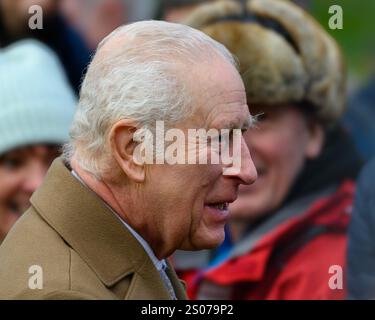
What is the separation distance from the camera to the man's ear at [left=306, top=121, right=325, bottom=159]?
431 centimetres

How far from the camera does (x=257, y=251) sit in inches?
166

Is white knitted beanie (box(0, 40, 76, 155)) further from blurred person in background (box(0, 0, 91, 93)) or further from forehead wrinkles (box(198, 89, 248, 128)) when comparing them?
forehead wrinkles (box(198, 89, 248, 128))

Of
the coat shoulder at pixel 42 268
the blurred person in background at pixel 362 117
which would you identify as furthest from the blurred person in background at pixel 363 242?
the coat shoulder at pixel 42 268

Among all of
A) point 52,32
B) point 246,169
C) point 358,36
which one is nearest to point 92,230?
point 246,169

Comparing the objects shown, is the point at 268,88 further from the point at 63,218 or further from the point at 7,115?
the point at 63,218

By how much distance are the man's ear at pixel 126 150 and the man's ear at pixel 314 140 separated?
2.01 m

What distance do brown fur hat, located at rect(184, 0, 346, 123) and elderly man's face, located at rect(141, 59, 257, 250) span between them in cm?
164

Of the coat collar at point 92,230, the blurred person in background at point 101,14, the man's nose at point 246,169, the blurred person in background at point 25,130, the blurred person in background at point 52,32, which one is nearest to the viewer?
the coat collar at point 92,230

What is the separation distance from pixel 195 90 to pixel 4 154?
7.34 ft

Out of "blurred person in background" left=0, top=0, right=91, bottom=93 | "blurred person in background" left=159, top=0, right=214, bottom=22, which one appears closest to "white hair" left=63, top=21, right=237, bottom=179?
"blurred person in background" left=159, top=0, right=214, bottom=22

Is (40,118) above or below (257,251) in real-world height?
above

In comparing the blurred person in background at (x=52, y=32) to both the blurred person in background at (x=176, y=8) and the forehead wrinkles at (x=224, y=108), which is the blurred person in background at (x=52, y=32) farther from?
the forehead wrinkles at (x=224, y=108)

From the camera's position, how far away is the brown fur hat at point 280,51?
13.6 feet
